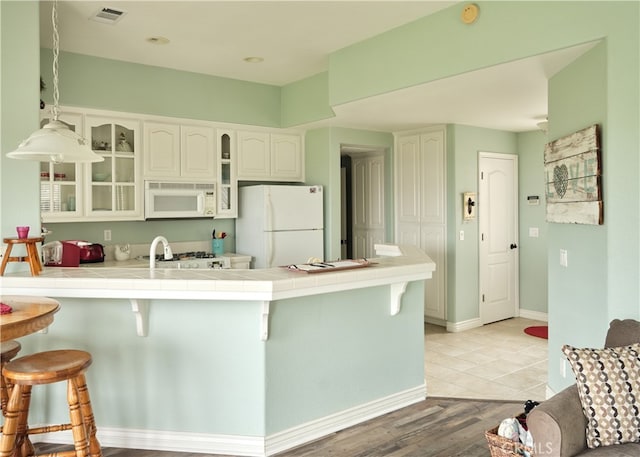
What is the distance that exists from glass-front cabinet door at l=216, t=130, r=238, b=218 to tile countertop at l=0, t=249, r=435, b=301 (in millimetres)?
2493

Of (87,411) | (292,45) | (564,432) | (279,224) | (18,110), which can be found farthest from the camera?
(279,224)

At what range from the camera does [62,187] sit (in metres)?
4.39

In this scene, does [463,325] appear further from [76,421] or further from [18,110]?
[18,110]

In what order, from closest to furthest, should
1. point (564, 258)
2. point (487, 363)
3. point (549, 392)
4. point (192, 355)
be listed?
point (192, 355)
point (564, 258)
point (549, 392)
point (487, 363)

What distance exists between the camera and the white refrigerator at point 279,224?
207 inches

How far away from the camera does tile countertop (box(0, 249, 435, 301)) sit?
2.63 meters

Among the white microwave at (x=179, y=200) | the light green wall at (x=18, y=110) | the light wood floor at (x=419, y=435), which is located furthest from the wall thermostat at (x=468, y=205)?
the light green wall at (x=18, y=110)

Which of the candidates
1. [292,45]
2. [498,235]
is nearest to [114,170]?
[292,45]

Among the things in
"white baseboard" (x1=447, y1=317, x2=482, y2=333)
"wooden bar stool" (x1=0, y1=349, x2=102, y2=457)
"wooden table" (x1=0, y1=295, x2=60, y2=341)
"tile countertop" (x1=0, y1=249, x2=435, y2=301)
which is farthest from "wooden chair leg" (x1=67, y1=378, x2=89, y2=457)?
"white baseboard" (x1=447, y1=317, x2=482, y2=333)

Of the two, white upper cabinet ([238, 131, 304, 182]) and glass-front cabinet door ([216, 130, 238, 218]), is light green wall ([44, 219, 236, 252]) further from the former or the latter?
white upper cabinet ([238, 131, 304, 182])

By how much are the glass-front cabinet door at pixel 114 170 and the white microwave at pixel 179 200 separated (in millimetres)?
114

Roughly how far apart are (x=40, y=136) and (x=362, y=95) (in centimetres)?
263

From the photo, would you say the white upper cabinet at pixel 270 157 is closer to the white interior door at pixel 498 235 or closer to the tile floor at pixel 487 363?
the white interior door at pixel 498 235

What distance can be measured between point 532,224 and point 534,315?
1173 millimetres
